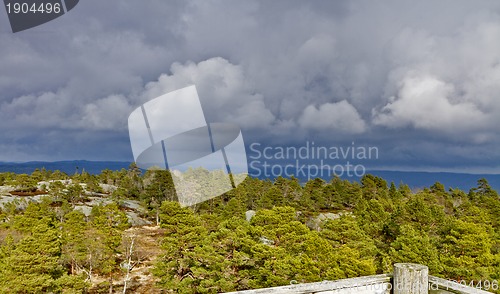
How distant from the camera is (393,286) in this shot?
15.0 feet

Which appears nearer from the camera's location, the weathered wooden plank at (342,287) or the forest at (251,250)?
the weathered wooden plank at (342,287)

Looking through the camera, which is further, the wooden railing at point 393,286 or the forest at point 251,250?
the forest at point 251,250

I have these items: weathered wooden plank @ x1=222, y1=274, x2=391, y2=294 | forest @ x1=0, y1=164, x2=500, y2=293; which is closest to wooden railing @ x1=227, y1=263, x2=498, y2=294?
weathered wooden plank @ x1=222, y1=274, x2=391, y2=294

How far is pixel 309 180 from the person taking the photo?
62219mm

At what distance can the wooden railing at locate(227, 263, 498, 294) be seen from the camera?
4355 mm

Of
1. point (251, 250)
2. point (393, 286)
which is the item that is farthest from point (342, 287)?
point (251, 250)

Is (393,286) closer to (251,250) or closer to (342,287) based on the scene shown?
(342,287)

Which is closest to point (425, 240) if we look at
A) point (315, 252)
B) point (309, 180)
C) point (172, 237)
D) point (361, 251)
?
point (361, 251)

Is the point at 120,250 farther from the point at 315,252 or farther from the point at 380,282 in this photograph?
the point at 380,282

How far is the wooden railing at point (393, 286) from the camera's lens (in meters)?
4.36

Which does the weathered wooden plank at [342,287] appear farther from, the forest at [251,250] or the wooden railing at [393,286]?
the forest at [251,250]

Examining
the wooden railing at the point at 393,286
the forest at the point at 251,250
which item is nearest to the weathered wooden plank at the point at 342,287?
the wooden railing at the point at 393,286

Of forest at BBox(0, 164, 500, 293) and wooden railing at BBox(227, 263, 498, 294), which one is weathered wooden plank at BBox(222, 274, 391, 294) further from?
forest at BBox(0, 164, 500, 293)

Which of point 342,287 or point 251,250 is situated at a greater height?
point 342,287
